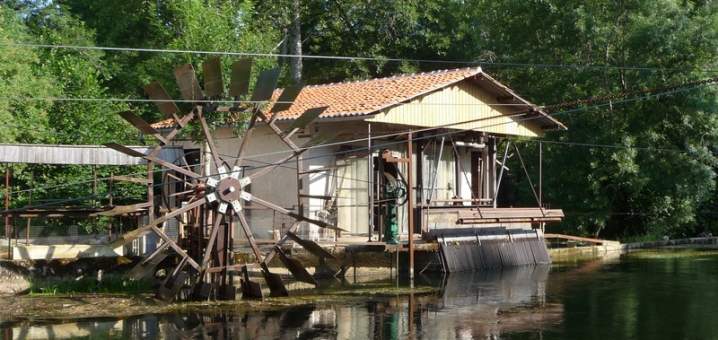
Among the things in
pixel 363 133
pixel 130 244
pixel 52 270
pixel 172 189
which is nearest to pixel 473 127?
pixel 363 133

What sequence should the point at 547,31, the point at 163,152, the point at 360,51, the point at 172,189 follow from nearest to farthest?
the point at 163,152 → the point at 172,189 → the point at 547,31 → the point at 360,51

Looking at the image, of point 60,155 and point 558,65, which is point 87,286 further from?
point 558,65

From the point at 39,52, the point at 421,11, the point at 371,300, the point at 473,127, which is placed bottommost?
the point at 371,300

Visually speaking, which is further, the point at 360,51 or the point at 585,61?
the point at 360,51

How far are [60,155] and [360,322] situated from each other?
9166 mm

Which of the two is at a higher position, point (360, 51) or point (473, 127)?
point (360, 51)

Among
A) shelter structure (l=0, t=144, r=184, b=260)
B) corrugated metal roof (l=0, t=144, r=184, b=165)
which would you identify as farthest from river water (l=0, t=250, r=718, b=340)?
corrugated metal roof (l=0, t=144, r=184, b=165)

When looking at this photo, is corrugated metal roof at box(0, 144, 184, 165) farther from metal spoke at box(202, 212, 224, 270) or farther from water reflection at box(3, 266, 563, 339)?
water reflection at box(3, 266, 563, 339)

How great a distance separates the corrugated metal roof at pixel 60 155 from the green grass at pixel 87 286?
2.89 metres

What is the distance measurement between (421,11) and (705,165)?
42.4ft

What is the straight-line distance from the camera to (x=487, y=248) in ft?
79.4

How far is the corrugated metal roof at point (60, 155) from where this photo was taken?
20422mm

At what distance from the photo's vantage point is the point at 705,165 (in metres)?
32.9

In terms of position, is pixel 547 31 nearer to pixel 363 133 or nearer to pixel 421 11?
pixel 421 11
